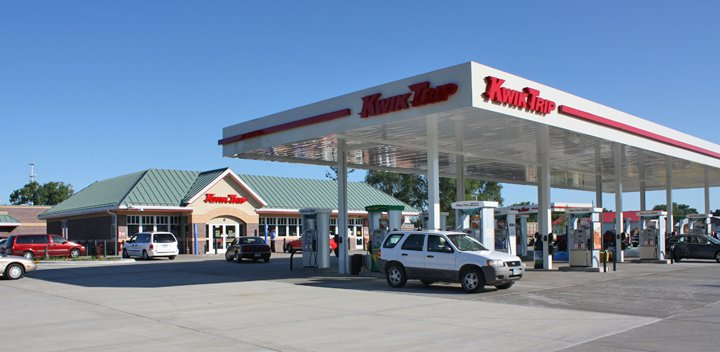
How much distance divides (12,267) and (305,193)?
29.6 meters

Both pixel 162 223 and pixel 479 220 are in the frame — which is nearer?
pixel 479 220

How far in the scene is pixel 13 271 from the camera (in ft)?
78.1

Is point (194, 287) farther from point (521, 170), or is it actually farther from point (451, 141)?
point (521, 170)

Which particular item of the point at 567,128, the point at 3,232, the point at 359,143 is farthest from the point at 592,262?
the point at 3,232

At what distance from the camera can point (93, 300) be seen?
54.4 ft

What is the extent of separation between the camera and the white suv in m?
17.1

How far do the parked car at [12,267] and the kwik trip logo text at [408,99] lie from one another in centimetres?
1401

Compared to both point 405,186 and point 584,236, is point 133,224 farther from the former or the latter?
point 405,186

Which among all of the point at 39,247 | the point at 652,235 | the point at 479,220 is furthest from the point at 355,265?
the point at 39,247

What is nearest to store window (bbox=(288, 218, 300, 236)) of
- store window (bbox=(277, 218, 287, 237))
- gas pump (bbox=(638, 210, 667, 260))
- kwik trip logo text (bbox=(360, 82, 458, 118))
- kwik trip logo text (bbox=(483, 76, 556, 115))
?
store window (bbox=(277, 218, 287, 237))

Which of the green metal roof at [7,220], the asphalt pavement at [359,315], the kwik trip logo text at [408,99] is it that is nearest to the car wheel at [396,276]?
the asphalt pavement at [359,315]

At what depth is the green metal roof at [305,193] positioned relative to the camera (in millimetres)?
49278

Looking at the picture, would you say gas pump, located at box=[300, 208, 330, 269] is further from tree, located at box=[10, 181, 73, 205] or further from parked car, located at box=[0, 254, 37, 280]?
tree, located at box=[10, 181, 73, 205]

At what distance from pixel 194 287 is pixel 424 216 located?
42.6 feet
